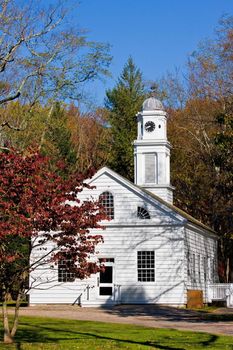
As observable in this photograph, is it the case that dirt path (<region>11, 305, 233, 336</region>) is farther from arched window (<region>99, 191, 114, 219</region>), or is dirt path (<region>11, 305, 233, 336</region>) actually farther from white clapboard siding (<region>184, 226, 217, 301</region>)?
arched window (<region>99, 191, 114, 219</region>)

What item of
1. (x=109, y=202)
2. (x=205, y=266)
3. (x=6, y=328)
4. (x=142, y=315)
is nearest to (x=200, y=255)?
(x=205, y=266)

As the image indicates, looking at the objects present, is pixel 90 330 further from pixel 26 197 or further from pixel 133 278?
pixel 133 278

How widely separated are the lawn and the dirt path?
177 centimetres

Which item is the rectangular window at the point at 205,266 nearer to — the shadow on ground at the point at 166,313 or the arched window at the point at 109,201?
the shadow on ground at the point at 166,313

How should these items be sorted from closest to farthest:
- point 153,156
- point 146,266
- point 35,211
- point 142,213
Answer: point 35,211, point 146,266, point 142,213, point 153,156

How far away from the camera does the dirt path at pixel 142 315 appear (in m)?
24.2

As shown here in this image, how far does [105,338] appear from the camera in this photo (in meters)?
19.3

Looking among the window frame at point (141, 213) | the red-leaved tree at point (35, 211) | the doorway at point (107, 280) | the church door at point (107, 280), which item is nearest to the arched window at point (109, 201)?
the window frame at point (141, 213)

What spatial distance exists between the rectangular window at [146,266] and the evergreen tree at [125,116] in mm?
18179

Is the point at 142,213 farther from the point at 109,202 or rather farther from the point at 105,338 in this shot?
the point at 105,338

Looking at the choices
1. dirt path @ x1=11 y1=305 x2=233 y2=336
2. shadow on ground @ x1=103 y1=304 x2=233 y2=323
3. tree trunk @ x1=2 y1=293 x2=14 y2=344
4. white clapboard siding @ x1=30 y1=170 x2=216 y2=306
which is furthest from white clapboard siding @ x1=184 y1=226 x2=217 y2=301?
tree trunk @ x1=2 y1=293 x2=14 y2=344

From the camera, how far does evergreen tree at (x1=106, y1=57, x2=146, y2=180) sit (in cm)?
5497

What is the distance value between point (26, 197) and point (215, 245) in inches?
1123

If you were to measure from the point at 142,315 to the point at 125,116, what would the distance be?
30119mm
